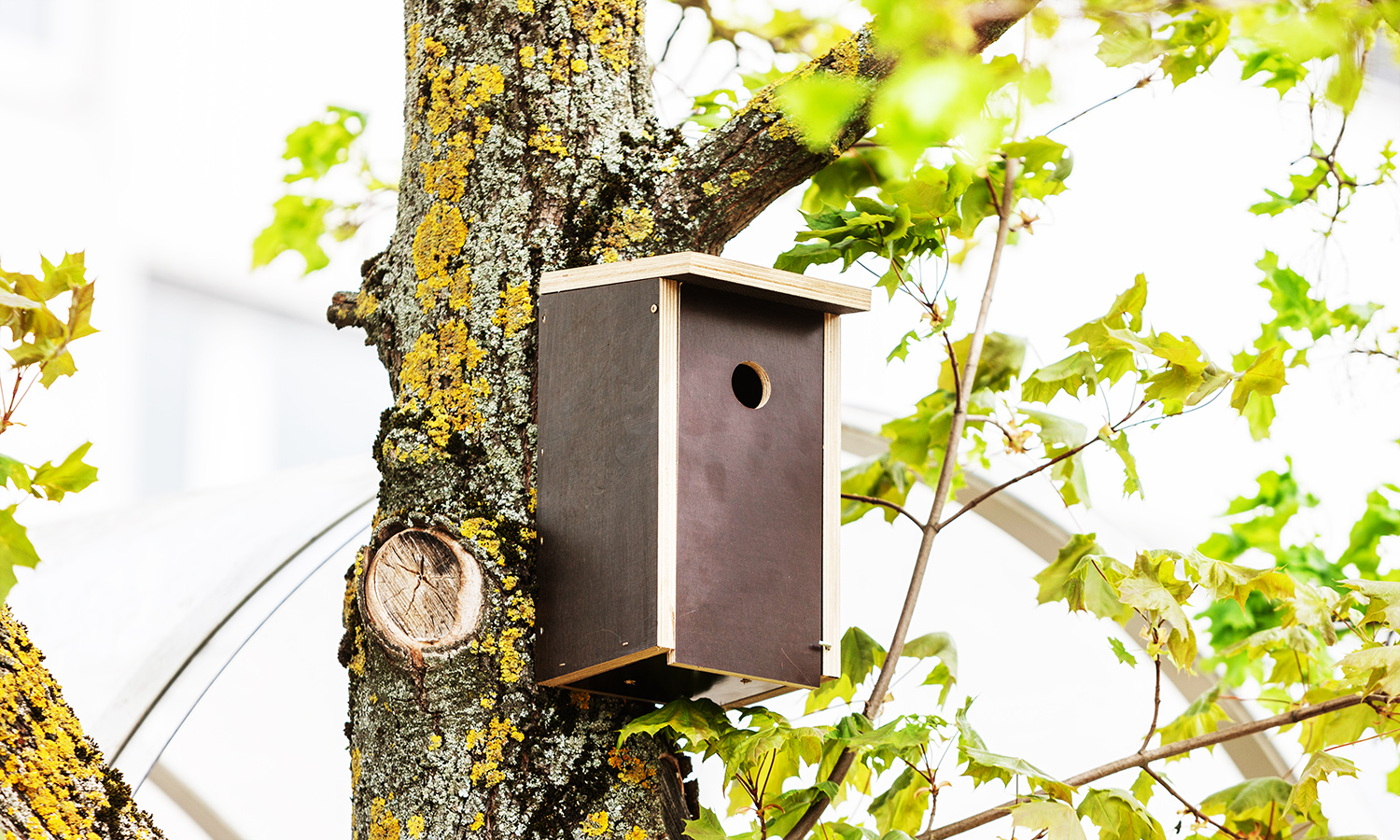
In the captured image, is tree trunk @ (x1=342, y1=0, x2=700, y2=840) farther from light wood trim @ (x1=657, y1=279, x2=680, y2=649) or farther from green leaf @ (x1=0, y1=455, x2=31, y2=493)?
green leaf @ (x1=0, y1=455, x2=31, y2=493)

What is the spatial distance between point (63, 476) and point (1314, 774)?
1.51m

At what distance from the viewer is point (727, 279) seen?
1473 mm

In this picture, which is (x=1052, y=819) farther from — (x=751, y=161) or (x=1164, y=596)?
(x=751, y=161)

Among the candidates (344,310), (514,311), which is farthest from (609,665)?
(344,310)

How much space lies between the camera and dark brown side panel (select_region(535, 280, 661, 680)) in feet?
4.62

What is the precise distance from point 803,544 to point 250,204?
4810 millimetres

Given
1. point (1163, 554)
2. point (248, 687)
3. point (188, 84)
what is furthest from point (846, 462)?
point (188, 84)

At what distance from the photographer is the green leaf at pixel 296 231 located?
2406 mm

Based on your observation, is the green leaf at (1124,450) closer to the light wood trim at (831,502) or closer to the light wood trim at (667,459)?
the light wood trim at (831,502)

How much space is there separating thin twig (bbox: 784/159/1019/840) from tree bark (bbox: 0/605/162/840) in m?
0.69

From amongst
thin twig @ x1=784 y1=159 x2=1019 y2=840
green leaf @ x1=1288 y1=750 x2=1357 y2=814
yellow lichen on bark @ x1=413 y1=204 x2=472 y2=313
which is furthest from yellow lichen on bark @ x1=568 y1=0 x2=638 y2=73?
green leaf @ x1=1288 y1=750 x2=1357 y2=814

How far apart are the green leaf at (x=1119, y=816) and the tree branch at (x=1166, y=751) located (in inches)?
0.9

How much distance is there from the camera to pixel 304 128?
2438 mm

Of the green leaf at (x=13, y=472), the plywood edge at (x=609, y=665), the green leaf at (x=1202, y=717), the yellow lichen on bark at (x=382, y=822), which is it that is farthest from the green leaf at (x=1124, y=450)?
the green leaf at (x=13, y=472)
